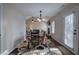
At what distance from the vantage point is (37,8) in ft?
8.51

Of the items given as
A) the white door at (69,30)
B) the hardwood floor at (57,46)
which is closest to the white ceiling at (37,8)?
the white door at (69,30)

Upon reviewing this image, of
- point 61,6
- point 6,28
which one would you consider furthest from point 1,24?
point 61,6

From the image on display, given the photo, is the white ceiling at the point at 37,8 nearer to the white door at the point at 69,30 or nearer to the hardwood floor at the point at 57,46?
the white door at the point at 69,30

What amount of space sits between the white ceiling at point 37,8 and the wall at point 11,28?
149mm

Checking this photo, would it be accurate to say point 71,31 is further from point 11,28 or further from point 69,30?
point 11,28

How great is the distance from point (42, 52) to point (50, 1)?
3.79 ft

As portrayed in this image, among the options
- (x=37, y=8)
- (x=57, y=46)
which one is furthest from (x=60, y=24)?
(x=37, y=8)

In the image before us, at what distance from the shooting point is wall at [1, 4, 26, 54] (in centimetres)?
254

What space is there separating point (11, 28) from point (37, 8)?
0.79 metres

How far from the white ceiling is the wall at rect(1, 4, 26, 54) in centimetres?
15

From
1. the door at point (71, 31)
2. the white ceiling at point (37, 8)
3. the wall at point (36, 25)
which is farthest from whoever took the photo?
the wall at point (36, 25)

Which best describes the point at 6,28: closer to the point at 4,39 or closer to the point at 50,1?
the point at 4,39

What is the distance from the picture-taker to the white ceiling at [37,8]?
2450mm

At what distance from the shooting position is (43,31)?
281 cm
